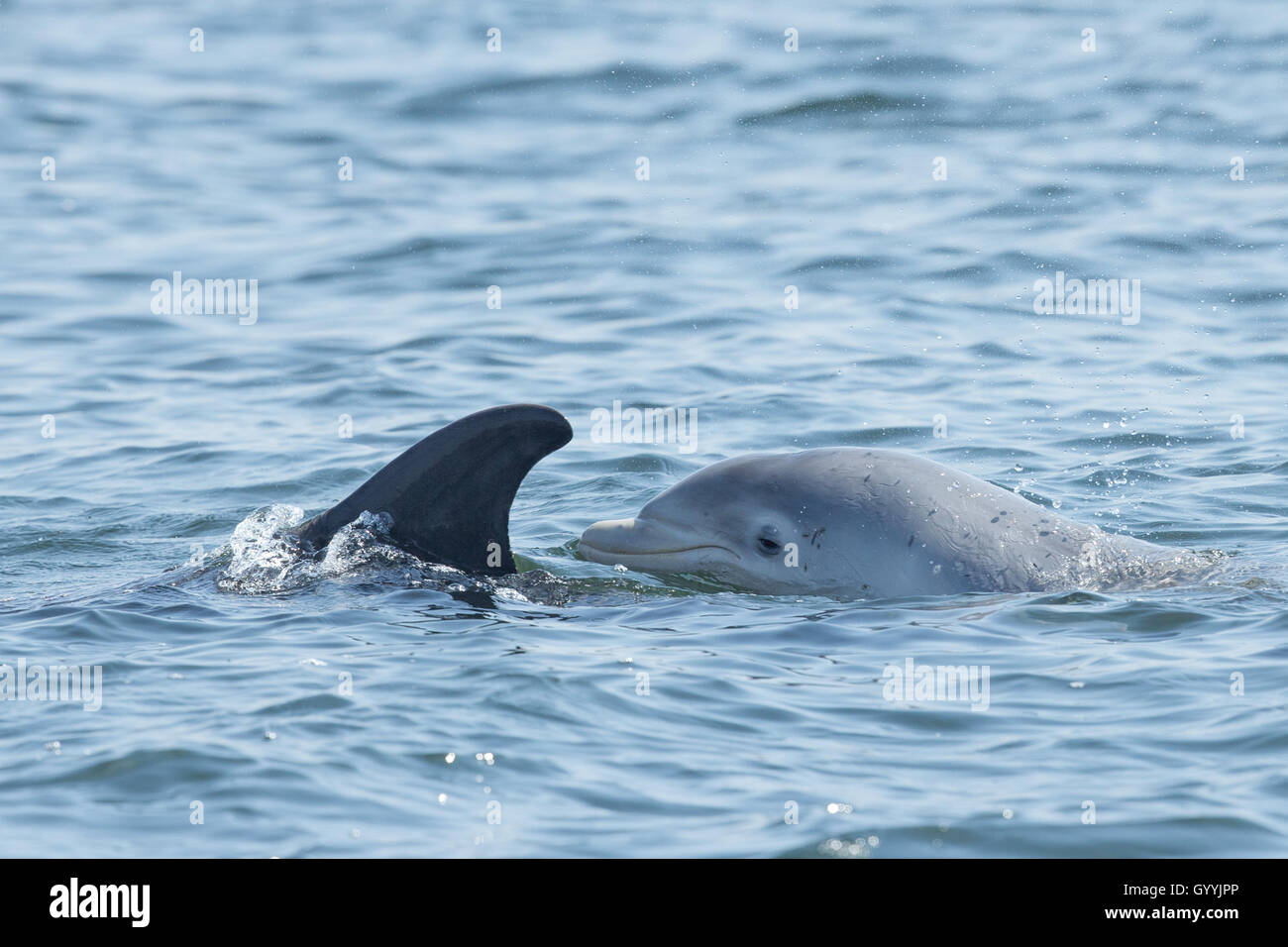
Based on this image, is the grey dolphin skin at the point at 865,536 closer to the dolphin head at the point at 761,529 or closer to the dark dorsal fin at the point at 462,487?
the dolphin head at the point at 761,529

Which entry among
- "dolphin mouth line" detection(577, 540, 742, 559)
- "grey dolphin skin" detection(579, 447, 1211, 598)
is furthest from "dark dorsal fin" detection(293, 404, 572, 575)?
"grey dolphin skin" detection(579, 447, 1211, 598)

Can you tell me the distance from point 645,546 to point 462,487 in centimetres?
123

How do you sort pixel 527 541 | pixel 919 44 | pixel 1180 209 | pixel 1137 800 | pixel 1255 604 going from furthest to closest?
pixel 919 44 < pixel 1180 209 < pixel 527 541 < pixel 1255 604 < pixel 1137 800

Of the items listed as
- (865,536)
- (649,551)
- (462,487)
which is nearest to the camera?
(462,487)

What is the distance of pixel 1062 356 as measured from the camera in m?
18.0

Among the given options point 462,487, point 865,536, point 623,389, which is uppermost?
point 623,389

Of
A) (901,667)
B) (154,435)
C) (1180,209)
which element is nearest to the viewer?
(901,667)

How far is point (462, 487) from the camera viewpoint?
32.1 feet

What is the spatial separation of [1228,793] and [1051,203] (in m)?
17.0

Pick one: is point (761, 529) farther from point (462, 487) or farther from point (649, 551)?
point (462, 487)

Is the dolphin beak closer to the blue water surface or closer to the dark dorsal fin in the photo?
the blue water surface

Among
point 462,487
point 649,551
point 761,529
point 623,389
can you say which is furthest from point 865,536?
point 623,389
